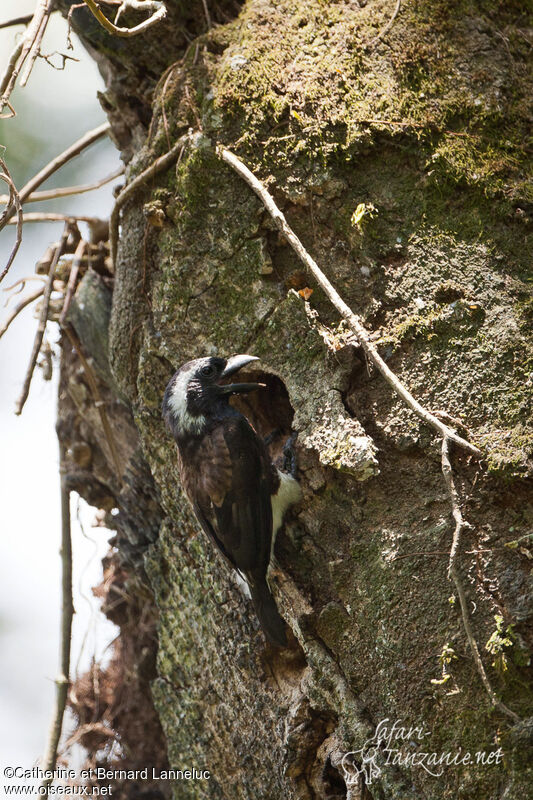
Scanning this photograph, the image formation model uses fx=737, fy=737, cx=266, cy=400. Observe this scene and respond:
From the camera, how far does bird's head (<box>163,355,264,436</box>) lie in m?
3.46

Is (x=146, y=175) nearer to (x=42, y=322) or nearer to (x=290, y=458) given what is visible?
(x=42, y=322)

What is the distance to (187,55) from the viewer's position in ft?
11.9

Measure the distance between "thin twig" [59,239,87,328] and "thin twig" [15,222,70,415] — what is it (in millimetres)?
102

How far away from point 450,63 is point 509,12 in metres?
0.49

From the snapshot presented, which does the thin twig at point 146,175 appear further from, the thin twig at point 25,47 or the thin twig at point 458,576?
the thin twig at point 458,576

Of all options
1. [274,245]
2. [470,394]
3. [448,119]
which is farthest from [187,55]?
[470,394]

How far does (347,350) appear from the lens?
10.1ft

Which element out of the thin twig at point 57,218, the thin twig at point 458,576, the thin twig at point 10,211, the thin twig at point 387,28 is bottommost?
the thin twig at point 458,576

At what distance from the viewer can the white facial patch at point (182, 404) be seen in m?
3.48

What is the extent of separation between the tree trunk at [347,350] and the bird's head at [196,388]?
0.09m

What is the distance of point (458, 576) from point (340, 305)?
46.0 inches

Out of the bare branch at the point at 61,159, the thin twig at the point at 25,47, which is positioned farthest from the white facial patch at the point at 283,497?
the bare branch at the point at 61,159

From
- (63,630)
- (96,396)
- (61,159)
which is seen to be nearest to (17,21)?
(61,159)

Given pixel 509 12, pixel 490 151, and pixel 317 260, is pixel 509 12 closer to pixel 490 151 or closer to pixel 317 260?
pixel 490 151
